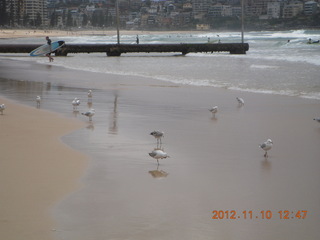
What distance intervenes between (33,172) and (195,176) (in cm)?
176

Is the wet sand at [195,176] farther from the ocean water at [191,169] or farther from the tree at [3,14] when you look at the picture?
the tree at [3,14]

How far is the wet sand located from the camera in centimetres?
522

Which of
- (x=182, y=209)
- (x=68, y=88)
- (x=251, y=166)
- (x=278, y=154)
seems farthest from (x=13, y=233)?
(x=68, y=88)

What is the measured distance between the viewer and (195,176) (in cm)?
681

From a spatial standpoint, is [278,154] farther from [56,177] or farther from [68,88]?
[68,88]

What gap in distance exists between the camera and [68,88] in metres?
16.6

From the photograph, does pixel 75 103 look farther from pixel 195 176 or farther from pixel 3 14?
pixel 3 14

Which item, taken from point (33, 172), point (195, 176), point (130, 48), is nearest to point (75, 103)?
point (33, 172)

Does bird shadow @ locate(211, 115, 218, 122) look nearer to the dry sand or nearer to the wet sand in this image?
the wet sand

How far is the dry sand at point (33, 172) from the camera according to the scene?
17.2 feet

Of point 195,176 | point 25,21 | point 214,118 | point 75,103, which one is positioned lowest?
point 195,176

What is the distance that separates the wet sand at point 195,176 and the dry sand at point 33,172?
0.18 metres

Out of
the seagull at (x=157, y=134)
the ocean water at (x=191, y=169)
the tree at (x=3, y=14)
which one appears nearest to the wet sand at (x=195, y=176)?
the ocean water at (x=191, y=169)

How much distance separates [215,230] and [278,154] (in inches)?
121
